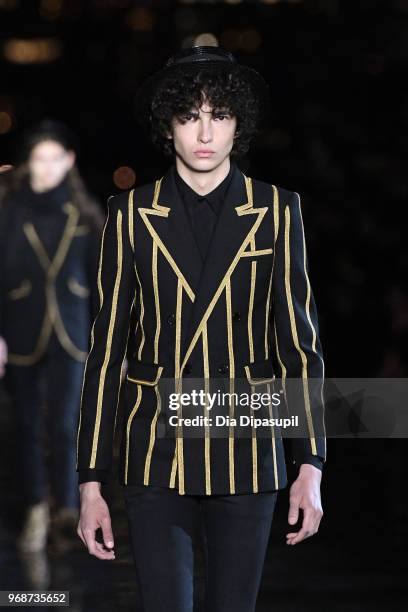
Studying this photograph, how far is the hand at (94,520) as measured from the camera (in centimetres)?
418

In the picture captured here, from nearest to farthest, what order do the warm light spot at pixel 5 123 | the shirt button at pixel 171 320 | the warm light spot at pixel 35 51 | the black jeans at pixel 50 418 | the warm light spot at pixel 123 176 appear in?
the shirt button at pixel 171 320 < the black jeans at pixel 50 418 < the warm light spot at pixel 123 176 < the warm light spot at pixel 35 51 < the warm light spot at pixel 5 123

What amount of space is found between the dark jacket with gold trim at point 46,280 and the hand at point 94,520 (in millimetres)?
3920

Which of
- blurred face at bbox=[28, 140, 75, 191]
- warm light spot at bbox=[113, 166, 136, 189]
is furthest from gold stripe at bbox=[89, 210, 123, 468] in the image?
warm light spot at bbox=[113, 166, 136, 189]

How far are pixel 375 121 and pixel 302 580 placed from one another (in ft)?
32.5

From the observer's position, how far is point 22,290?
827cm

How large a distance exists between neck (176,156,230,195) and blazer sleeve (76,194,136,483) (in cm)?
21

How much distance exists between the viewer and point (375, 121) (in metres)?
16.7

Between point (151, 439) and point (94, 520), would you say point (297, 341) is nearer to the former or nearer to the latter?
point (151, 439)

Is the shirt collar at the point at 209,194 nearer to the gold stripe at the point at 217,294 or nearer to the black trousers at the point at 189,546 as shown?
the gold stripe at the point at 217,294

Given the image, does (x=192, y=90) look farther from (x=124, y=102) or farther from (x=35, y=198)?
(x=124, y=102)

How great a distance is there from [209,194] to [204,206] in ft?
0.11

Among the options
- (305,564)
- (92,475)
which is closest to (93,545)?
(92,475)

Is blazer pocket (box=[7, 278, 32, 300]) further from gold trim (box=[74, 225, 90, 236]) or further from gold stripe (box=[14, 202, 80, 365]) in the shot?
gold trim (box=[74, 225, 90, 236])

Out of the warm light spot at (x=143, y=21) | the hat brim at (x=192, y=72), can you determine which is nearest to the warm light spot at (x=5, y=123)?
the warm light spot at (x=143, y=21)
